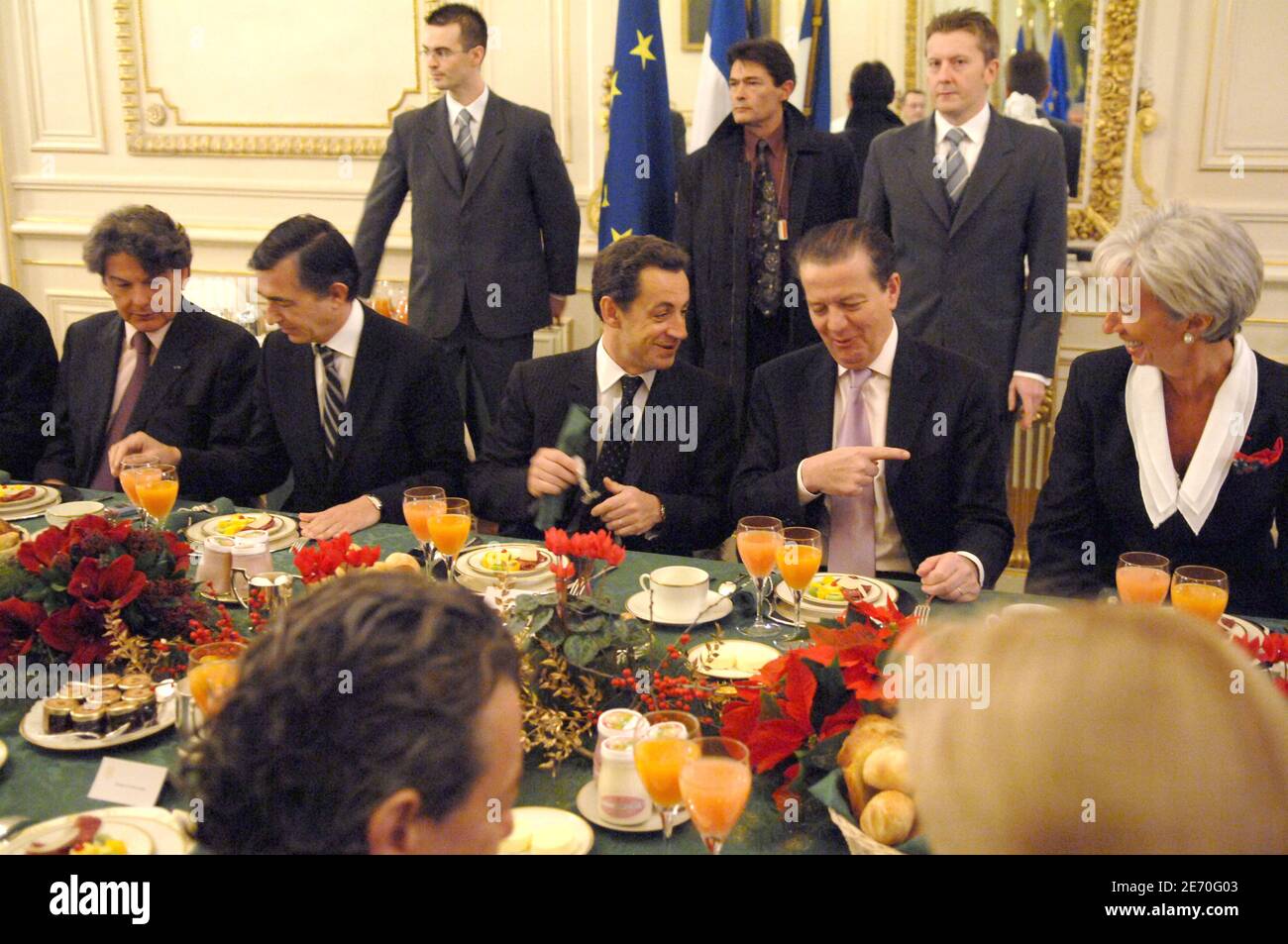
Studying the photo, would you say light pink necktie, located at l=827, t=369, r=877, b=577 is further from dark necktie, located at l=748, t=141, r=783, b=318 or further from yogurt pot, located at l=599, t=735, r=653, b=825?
dark necktie, located at l=748, t=141, r=783, b=318

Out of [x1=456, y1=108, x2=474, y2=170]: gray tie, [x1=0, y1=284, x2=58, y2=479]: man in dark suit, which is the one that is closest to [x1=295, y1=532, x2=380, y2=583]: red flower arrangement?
[x1=0, y1=284, x2=58, y2=479]: man in dark suit

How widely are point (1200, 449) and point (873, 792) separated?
4.05 ft

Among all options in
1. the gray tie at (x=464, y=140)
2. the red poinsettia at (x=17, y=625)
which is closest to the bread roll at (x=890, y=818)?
the red poinsettia at (x=17, y=625)

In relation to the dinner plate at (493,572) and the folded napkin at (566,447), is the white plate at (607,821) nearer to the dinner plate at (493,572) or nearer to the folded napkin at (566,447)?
the dinner plate at (493,572)

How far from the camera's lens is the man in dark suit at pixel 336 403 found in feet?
9.68

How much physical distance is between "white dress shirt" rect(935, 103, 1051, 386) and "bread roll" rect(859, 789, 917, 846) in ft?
8.37

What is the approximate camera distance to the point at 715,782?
1.27m

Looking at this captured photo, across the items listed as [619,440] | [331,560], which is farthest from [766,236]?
[331,560]

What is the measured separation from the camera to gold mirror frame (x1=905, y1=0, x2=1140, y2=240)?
434cm

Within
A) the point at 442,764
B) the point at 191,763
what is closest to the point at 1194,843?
the point at 442,764

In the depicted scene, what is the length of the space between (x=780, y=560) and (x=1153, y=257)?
36.7 inches

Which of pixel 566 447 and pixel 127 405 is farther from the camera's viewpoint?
pixel 127 405

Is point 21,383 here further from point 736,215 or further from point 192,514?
point 736,215

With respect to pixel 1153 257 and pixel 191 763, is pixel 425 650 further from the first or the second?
pixel 1153 257
